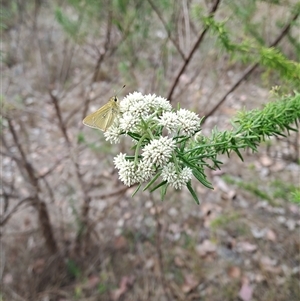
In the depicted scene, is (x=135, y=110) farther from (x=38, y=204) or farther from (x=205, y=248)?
(x=205, y=248)

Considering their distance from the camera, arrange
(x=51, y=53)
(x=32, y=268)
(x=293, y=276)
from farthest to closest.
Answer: (x=51, y=53) → (x=32, y=268) → (x=293, y=276)

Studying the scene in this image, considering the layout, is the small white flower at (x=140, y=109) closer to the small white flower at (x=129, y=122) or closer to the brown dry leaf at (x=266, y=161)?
the small white flower at (x=129, y=122)

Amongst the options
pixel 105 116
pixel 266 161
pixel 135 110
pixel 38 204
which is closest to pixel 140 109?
pixel 135 110

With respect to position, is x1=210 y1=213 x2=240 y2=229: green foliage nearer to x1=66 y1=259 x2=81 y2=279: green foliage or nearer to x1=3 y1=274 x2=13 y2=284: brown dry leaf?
x1=66 y1=259 x2=81 y2=279: green foliage

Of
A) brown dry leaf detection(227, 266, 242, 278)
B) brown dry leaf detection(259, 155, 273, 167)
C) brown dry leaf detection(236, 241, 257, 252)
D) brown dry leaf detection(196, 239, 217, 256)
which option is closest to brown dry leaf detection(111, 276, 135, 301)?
brown dry leaf detection(196, 239, 217, 256)

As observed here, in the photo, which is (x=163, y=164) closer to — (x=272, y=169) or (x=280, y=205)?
(x=280, y=205)

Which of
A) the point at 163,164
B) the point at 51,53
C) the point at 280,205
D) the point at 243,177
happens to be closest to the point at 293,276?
the point at 280,205

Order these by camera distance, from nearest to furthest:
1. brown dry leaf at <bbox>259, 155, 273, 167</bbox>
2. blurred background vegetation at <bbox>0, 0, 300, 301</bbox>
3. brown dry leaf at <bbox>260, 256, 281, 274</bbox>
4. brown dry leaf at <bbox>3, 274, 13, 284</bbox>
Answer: blurred background vegetation at <bbox>0, 0, 300, 301</bbox> → brown dry leaf at <bbox>260, 256, 281, 274</bbox> → brown dry leaf at <bbox>3, 274, 13, 284</bbox> → brown dry leaf at <bbox>259, 155, 273, 167</bbox>
